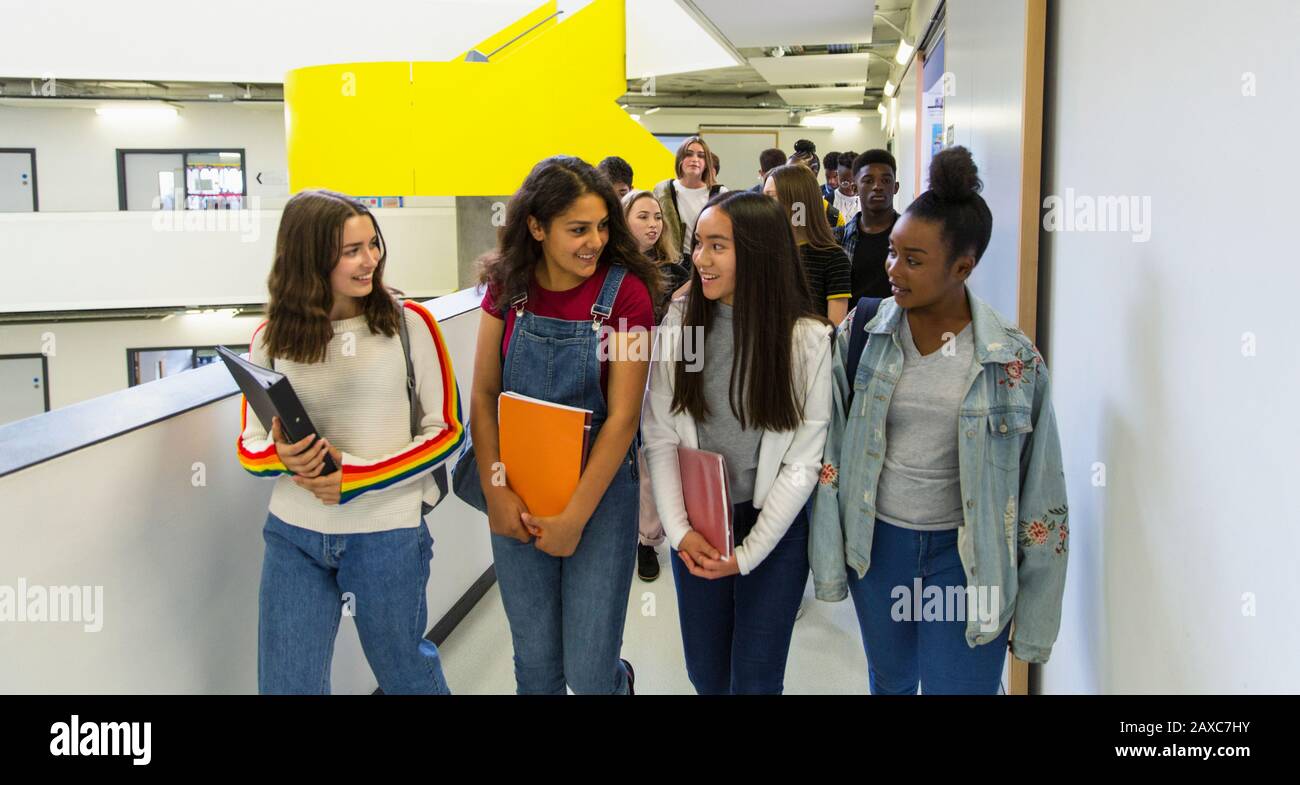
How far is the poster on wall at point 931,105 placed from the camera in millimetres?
7186

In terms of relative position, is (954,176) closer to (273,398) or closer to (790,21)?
(273,398)

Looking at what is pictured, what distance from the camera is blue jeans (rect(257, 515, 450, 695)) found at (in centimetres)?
210

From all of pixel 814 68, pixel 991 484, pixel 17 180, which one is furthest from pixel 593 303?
pixel 17 180

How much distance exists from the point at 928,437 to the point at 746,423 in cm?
40

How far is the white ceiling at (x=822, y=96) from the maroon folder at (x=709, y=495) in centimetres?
1524

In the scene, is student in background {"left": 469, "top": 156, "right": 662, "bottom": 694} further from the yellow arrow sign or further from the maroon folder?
the yellow arrow sign

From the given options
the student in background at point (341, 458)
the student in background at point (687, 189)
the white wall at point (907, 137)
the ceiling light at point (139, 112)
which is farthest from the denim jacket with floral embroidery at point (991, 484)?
the ceiling light at point (139, 112)

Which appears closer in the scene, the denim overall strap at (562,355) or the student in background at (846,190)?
the denim overall strap at (562,355)

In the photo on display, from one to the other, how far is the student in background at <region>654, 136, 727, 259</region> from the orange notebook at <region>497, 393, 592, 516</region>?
2373 mm

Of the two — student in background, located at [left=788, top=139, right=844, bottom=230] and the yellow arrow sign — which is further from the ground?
the yellow arrow sign

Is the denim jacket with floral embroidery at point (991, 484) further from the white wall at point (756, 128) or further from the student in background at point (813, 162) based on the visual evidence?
the white wall at point (756, 128)

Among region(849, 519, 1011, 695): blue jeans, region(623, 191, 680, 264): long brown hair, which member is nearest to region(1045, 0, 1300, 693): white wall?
region(849, 519, 1011, 695): blue jeans

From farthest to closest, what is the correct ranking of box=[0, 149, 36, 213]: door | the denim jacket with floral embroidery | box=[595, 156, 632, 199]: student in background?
box=[0, 149, 36, 213]: door, box=[595, 156, 632, 199]: student in background, the denim jacket with floral embroidery

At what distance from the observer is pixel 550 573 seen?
2262 millimetres
